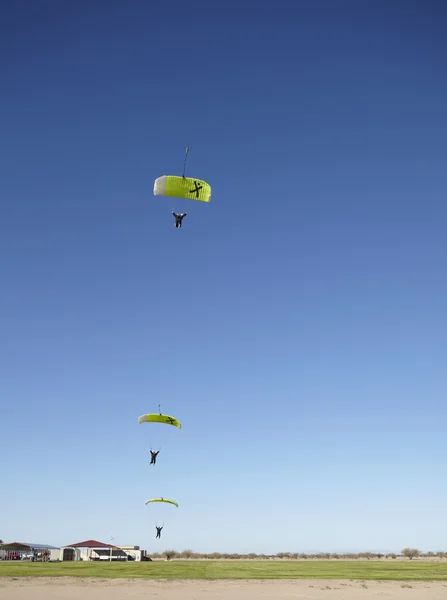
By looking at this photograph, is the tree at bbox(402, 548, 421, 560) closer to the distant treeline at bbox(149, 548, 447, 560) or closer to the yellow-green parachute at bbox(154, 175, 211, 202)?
the distant treeline at bbox(149, 548, 447, 560)

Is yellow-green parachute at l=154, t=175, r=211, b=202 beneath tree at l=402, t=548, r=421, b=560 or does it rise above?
above

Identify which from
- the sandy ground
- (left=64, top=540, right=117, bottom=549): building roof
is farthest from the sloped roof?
the sandy ground

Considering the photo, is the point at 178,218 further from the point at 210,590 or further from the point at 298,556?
the point at 298,556

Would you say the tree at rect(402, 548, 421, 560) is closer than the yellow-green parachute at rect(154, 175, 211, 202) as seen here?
No

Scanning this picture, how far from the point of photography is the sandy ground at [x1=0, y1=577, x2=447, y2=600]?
27219 mm

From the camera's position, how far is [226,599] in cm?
2612

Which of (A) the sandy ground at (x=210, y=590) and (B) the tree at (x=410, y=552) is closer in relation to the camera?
(A) the sandy ground at (x=210, y=590)

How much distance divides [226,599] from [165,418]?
62.0 feet

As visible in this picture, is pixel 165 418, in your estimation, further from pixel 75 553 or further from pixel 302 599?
pixel 75 553

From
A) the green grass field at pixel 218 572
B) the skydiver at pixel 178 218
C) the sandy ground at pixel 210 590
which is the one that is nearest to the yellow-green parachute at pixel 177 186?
the skydiver at pixel 178 218

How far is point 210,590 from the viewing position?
3108 cm

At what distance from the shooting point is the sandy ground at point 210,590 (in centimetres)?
2722

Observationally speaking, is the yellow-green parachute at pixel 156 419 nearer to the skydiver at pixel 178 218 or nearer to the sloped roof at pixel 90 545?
the skydiver at pixel 178 218

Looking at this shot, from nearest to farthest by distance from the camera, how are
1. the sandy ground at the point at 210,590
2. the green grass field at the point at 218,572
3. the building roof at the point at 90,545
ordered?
the sandy ground at the point at 210,590
the green grass field at the point at 218,572
the building roof at the point at 90,545
